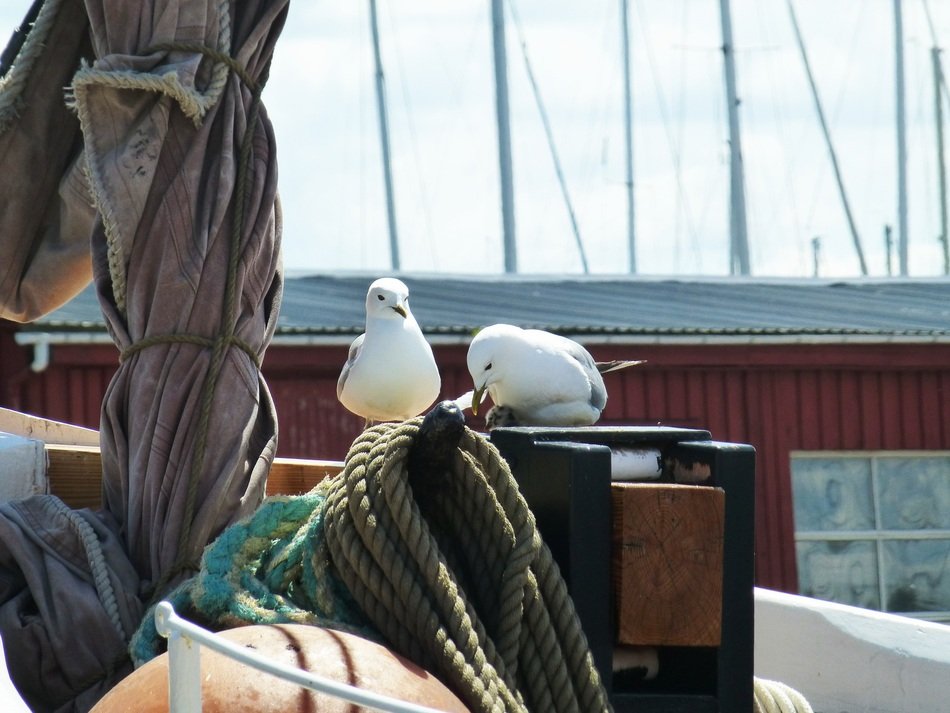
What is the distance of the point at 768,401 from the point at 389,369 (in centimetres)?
629

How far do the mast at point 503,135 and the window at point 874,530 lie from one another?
8.40 metres

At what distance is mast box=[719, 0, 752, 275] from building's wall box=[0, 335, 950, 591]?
9306 millimetres

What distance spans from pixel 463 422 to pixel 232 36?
142cm

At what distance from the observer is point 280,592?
237 cm

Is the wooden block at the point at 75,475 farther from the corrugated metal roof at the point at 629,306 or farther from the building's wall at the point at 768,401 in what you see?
the building's wall at the point at 768,401

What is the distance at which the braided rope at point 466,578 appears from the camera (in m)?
2.15

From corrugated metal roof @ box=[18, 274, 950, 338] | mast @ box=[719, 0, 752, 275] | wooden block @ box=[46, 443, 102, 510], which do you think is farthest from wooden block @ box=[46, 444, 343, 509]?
mast @ box=[719, 0, 752, 275]

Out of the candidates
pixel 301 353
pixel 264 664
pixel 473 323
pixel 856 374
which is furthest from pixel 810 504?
pixel 264 664

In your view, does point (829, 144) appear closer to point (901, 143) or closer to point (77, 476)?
point (901, 143)

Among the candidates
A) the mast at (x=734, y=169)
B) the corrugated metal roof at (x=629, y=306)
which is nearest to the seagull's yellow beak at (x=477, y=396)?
the corrugated metal roof at (x=629, y=306)

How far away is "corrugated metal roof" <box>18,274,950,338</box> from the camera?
9.62 m

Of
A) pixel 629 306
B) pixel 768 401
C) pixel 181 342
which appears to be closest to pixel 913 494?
pixel 768 401

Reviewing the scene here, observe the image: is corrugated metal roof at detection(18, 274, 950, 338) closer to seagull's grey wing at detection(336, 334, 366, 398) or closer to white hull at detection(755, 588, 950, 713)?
seagull's grey wing at detection(336, 334, 366, 398)

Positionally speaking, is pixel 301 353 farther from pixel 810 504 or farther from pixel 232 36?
pixel 232 36
